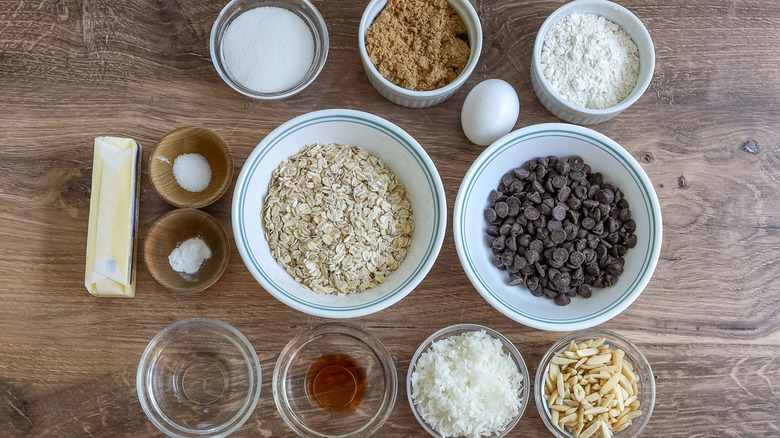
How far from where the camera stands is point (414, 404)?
1.55 metres

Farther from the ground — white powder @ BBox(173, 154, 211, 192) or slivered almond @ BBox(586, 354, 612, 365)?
white powder @ BBox(173, 154, 211, 192)

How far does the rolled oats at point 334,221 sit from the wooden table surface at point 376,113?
138 mm

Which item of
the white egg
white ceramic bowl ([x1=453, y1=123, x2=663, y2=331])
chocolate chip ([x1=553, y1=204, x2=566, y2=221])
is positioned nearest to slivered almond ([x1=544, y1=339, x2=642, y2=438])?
white ceramic bowl ([x1=453, y1=123, x2=663, y2=331])

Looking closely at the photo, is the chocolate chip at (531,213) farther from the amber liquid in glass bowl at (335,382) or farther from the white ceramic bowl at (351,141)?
the amber liquid in glass bowl at (335,382)

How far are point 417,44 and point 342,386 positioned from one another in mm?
866

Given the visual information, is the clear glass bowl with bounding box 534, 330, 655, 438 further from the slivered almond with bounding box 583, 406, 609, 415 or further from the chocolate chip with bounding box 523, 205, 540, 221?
the chocolate chip with bounding box 523, 205, 540, 221

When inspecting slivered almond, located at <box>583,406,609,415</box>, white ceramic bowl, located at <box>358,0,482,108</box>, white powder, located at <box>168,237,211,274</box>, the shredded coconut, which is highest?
white ceramic bowl, located at <box>358,0,482,108</box>

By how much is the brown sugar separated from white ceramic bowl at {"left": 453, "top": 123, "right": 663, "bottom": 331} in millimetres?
246

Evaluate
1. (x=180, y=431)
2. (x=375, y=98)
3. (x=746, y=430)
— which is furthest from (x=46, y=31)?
(x=746, y=430)

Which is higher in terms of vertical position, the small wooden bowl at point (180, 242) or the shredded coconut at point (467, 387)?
the small wooden bowl at point (180, 242)

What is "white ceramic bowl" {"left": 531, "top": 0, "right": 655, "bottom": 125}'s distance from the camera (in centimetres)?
155

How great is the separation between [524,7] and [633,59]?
1.00ft

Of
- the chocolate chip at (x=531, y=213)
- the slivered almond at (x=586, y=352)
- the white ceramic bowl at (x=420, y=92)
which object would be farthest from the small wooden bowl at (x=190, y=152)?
the slivered almond at (x=586, y=352)

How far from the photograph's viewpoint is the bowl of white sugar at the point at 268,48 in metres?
1.59
